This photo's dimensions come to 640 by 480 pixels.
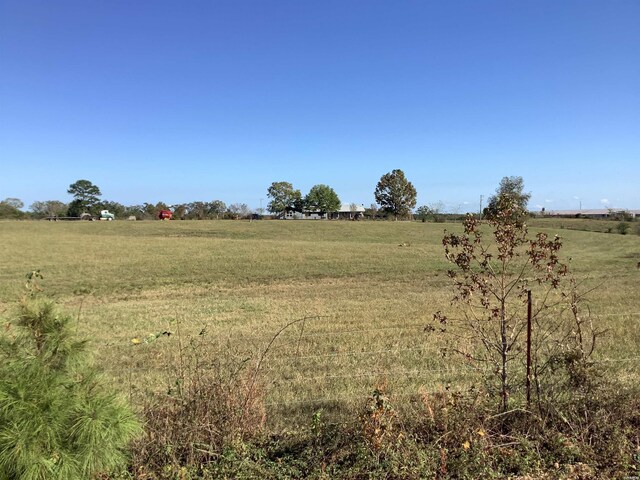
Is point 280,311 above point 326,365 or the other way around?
the other way around

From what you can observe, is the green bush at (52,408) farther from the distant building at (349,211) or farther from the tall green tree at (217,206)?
the distant building at (349,211)

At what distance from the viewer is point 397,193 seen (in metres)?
111

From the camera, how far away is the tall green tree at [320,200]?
120 m

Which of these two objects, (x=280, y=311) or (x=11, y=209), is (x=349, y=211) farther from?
(x=280, y=311)

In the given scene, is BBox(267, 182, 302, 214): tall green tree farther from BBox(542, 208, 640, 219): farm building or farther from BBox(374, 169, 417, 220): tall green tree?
BBox(542, 208, 640, 219): farm building

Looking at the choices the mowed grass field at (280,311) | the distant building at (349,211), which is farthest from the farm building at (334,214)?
the mowed grass field at (280,311)

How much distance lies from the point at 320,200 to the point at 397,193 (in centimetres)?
2122

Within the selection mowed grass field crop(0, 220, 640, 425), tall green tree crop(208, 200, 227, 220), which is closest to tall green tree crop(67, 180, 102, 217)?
→ tall green tree crop(208, 200, 227, 220)

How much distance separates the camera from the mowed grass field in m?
5.71

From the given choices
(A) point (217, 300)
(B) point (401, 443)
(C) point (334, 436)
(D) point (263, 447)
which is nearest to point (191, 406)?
(D) point (263, 447)

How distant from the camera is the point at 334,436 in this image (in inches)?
135

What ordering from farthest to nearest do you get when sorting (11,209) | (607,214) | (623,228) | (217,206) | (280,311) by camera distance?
(607,214), (217,206), (11,209), (623,228), (280,311)

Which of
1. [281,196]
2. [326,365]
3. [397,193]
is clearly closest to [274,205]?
[281,196]

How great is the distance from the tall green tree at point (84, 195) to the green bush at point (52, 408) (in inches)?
4709
